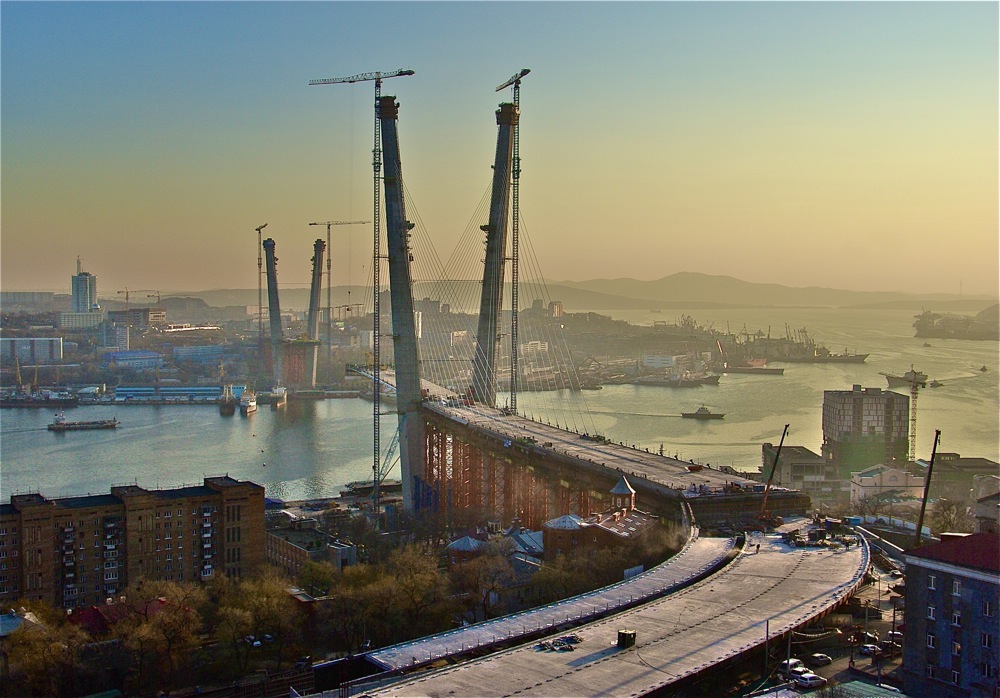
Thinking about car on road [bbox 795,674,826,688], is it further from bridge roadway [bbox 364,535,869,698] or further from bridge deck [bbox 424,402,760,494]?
bridge deck [bbox 424,402,760,494]

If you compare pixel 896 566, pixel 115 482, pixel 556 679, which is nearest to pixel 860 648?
pixel 556 679

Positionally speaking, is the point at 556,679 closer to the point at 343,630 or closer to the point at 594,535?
the point at 343,630

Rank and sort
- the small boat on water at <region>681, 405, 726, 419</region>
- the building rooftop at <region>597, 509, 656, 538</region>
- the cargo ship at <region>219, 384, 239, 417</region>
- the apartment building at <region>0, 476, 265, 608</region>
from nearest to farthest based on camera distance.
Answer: the building rooftop at <region>597, 509, 656, 538</region>, the apartment building at <region>0, 476, 265, 608</region>, the small boat on water at <region>681, 405, 726, 419</region>, the cargo ship at <region>219, 384, 239, 417</region>

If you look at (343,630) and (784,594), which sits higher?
(784,594)

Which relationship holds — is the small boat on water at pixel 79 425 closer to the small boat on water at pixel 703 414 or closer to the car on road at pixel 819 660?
the small boat on water at pixel 703 414

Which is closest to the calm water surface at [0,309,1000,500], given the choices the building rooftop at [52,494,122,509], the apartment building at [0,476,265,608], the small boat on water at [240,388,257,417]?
the small boat on water at [240,388,257,417]

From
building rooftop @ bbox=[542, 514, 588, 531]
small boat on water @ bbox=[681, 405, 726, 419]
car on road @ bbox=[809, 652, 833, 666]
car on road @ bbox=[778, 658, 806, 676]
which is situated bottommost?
small boat on water @ bbox=[681, 405, 726, 419]
